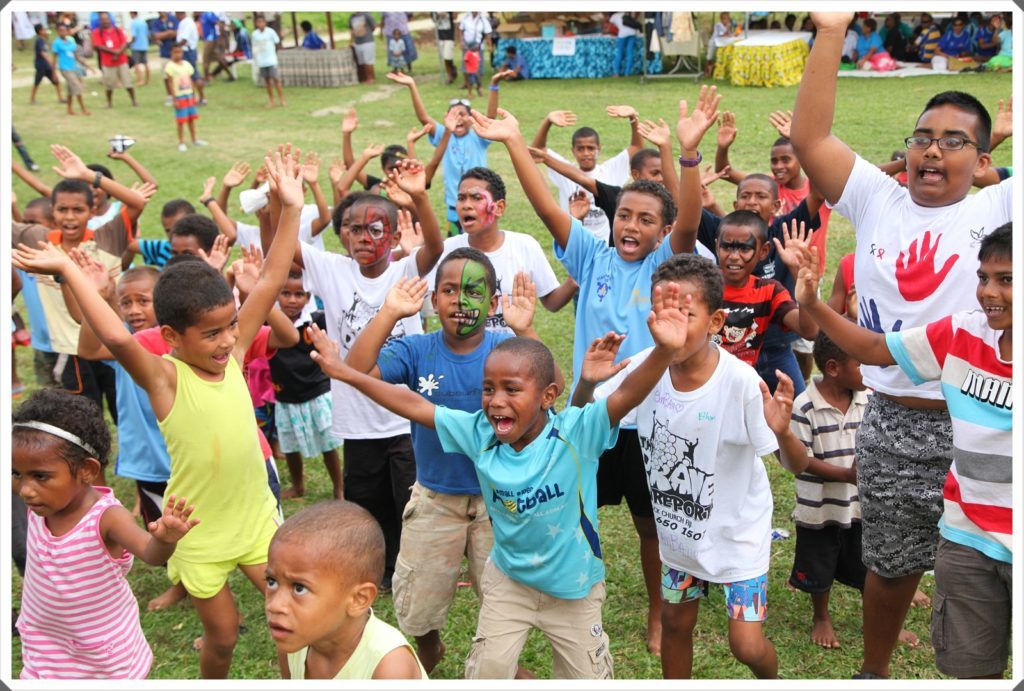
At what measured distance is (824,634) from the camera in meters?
4.20

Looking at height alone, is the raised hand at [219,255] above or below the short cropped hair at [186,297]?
below

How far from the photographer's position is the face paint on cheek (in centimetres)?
394

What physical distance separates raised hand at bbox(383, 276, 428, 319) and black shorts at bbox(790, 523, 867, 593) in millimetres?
1945

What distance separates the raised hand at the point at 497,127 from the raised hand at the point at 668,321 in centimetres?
148

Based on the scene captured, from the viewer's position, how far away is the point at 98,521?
10.6 ft

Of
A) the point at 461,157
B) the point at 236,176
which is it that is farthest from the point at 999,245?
the point at 461,157

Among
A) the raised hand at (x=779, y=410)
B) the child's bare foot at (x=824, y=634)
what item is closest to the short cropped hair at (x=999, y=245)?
the raised hand at (x=779, y=410)

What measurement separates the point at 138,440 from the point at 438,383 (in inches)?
62.0

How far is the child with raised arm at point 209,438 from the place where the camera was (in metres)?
3.59

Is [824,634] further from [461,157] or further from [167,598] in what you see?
[461,157]

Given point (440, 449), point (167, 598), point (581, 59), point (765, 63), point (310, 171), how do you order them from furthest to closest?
point (581, 59) → point (765, 63) → point (310, 171) → point (167, 598) → point (440, 449)

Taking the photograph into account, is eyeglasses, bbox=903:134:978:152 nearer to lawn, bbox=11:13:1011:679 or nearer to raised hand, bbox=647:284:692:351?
raised hand, bbox=647:284:692:351

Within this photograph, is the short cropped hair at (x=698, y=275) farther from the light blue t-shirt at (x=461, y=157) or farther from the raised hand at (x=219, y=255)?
the light blue t-shirt at (x=461, y=157)

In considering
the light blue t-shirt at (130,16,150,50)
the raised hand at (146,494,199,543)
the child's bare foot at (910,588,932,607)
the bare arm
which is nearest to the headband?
the raised hand at (146,494,199,543)
